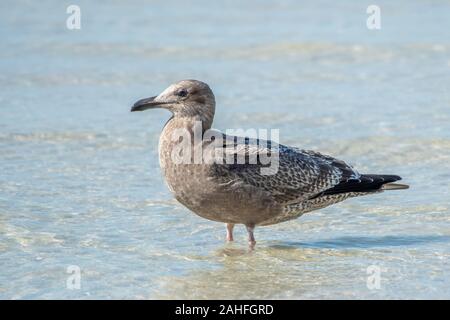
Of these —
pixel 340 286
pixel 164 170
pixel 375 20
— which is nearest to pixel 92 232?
pixel 164 170

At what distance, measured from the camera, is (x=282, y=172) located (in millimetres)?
8477

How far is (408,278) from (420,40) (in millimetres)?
10249

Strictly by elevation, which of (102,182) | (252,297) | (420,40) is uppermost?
(420,40)

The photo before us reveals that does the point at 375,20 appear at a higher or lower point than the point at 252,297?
higher

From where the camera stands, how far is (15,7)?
19.8 meters

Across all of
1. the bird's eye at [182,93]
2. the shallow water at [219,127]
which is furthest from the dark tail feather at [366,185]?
the bird's eye at [182,93]

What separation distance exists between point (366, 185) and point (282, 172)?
79 centimetres

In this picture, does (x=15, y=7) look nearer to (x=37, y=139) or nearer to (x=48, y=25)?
(x=48, y=25)

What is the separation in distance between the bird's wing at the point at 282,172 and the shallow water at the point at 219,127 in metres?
0.41

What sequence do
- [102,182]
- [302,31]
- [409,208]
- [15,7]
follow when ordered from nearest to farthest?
[409,208]
[102,182]
[302,31]
[15,7]

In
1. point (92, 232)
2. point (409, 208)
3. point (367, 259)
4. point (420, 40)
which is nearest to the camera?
point (367, 259)

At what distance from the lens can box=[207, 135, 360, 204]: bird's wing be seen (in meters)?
8.17

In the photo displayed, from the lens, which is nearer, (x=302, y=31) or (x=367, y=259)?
(x=367, y=259)

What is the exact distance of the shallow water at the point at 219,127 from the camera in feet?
25.0
